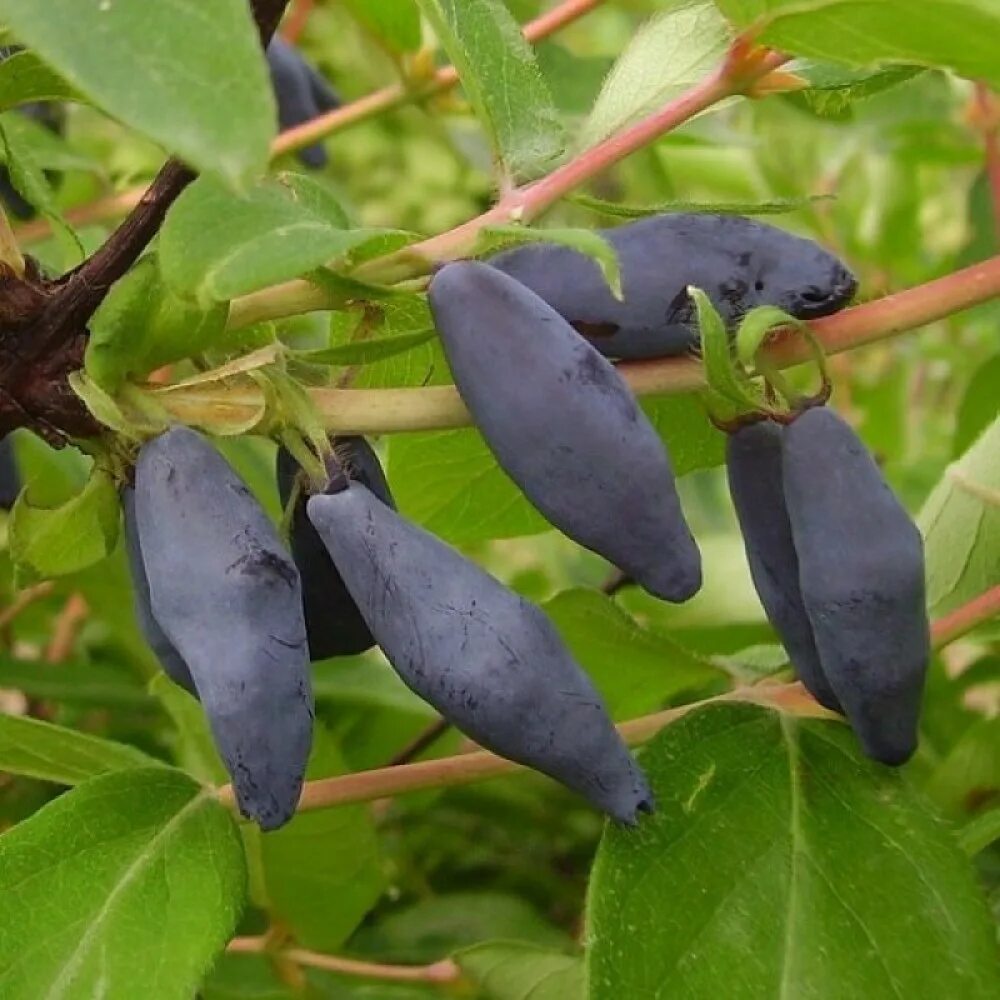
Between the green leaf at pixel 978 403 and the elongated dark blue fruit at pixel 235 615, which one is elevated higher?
the elongated dark blue fruit at pixel 235 615

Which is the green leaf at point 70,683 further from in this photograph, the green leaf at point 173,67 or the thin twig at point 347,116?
the green leaf at point 173,67

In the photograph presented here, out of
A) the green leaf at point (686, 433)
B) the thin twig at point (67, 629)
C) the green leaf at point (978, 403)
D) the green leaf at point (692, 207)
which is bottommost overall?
the green leaf at point (978, 403)

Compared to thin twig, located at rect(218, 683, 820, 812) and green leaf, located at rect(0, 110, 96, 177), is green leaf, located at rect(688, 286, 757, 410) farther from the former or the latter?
green leaf, located at rect(0, 110, 96, 177)

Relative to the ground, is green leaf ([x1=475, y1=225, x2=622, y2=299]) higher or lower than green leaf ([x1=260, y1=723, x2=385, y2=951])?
higher

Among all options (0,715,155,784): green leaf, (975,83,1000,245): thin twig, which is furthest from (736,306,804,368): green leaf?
(975,83,1000,245): thin twig

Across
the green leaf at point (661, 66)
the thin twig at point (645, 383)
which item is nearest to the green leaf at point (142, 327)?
the thin twig at point (645, 383)

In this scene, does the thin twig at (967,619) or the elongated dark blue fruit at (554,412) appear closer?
the elongated dark blue fruit at (554,412)

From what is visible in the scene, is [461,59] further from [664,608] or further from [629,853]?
[664,608]

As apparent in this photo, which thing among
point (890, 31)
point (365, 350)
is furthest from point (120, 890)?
point (890, 31)
